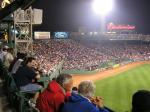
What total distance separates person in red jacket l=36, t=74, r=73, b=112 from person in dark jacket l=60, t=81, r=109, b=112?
0.49m

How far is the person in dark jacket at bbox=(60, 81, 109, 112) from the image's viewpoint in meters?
5.00

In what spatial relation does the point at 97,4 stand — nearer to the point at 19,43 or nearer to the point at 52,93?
the point at 19,43

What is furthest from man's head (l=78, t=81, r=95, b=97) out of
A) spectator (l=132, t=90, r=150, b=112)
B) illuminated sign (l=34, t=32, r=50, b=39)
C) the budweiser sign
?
the budweiser sign

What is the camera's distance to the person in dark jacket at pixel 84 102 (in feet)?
16.4

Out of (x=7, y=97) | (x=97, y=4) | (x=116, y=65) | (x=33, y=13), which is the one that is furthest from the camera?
(x=97, y=4)

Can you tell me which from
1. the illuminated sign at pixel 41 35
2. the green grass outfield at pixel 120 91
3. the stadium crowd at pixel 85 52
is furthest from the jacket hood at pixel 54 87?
the illuminated sign at pixel 41 35

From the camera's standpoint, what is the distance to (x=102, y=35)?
229ft

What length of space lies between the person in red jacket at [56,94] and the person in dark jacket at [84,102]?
1.60ft

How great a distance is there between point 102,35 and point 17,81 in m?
61.4

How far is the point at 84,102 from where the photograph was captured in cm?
501

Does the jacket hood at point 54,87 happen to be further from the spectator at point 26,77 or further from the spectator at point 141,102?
the spectator at point 26,77

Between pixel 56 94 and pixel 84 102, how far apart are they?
39.6 inches

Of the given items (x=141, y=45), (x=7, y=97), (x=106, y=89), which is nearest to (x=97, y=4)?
(x=141, y=45)

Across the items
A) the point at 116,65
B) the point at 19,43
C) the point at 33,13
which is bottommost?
the point at 116,65
